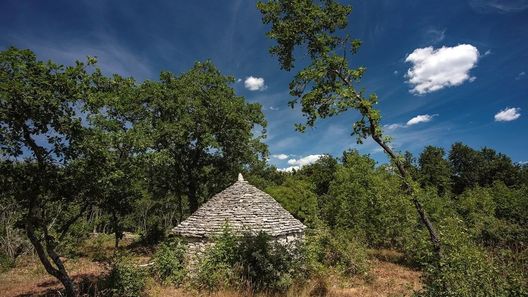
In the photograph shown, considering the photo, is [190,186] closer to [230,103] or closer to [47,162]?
[230,103]

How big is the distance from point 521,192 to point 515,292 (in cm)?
4132

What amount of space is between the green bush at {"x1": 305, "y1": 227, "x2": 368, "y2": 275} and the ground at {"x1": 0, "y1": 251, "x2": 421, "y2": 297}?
24.9 inches

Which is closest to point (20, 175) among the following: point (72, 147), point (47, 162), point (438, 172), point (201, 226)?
point (47, 162)

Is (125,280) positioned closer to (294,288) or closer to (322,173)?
(294,288)

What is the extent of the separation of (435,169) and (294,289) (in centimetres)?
6186

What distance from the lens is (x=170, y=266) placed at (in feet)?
48.2

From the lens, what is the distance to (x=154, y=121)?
23578 mm

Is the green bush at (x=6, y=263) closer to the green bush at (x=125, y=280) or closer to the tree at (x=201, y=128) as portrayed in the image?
the tree at (x=201, y=128)

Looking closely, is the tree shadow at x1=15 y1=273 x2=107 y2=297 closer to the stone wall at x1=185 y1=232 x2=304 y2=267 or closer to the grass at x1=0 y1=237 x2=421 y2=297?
the grass at x1=0 y1=237 x2=421 y2=297

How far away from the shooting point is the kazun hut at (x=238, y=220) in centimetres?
1545

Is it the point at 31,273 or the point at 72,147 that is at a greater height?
the point at 72,147

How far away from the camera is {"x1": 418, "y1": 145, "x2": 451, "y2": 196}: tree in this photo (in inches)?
2436

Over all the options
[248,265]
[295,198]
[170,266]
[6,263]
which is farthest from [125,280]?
[295,198]

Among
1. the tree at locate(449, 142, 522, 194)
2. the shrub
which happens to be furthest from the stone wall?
the tree at locate(449, 142, 522, 194)
